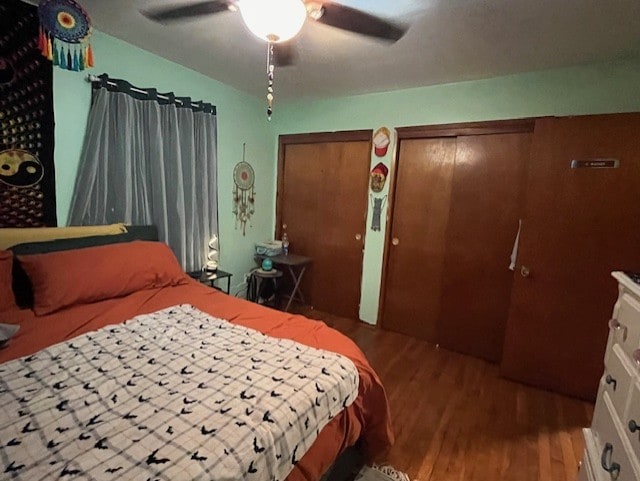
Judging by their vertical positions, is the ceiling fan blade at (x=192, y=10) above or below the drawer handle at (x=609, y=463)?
above

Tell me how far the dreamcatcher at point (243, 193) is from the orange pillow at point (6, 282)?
187 centimetres

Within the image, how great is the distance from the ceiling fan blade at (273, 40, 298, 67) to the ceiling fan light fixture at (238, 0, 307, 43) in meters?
0.65

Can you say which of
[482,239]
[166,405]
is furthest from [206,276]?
[482,239]

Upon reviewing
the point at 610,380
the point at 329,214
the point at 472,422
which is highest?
the point at 329,214

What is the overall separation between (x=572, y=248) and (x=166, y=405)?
248cm

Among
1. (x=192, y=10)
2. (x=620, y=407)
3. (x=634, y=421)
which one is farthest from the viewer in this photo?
(x=192, y=10)

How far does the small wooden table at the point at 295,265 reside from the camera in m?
3.35

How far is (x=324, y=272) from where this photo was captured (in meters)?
3.54

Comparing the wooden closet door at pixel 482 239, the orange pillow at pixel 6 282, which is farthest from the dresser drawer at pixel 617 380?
the orange pillow at pixel 6 282

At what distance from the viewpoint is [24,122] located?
186 centimetres

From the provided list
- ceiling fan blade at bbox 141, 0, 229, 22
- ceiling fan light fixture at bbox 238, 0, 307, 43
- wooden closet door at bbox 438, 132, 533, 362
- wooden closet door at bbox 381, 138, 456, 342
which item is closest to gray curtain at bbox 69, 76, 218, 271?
ceiling fan blade at bbox 141, 0, 229, 22

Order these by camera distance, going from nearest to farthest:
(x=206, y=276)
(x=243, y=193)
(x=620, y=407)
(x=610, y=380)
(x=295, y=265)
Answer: (x=620, y=407)
(x=610, y=380)
(x=206, y=276)
(x=243, y=193)
(x=295, y=265)

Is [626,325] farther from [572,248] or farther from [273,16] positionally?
[273,16]

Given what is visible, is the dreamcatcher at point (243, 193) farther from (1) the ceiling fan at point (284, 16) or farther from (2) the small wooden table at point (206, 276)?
(1) the ceiling fan at point (284, 16)
